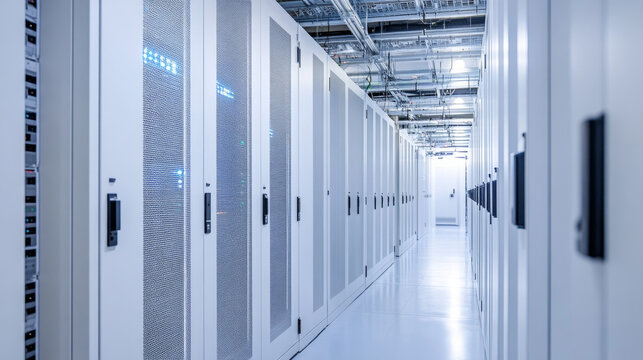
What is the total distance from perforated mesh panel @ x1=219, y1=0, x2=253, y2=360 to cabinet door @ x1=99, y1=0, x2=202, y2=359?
0.26 m

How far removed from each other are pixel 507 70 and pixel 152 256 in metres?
1.51

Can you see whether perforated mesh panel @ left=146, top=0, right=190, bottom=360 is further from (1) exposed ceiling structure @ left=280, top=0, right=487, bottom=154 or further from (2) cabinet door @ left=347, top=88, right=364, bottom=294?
(2) cabinet door @ left=347, top=88, right=364, bottom=294

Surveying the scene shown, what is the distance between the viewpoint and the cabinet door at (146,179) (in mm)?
1607

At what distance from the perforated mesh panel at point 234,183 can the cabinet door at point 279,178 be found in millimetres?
230

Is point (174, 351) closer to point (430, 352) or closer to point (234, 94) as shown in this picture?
point (234, 94)

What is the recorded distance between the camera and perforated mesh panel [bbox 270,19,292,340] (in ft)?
10.2

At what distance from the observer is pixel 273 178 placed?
3.12m

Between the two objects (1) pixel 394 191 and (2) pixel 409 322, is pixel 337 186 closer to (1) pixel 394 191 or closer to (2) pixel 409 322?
(2) pixel 409 322

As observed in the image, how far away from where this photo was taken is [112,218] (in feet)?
5.23

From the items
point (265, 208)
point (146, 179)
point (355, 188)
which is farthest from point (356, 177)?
point (146, 179)

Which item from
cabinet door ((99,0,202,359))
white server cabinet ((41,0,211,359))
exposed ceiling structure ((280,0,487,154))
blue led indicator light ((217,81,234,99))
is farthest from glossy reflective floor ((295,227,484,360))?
exposed ceiling structure ((280,0,487,154))

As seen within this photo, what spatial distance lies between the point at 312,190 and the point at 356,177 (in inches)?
63.0

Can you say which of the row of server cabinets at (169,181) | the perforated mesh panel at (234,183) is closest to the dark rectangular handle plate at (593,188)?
the row of server cabinets at (169,181)

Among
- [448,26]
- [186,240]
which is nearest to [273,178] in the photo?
[186,240]
